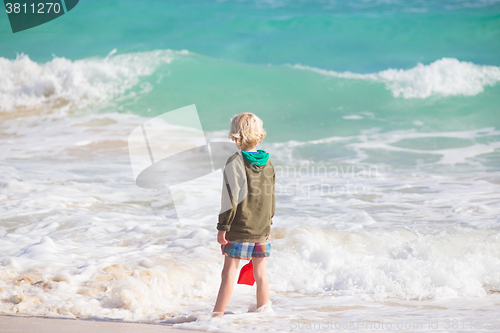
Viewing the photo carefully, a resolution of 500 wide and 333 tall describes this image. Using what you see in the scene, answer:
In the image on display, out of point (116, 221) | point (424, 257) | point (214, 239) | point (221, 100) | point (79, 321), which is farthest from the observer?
point (221, 100)

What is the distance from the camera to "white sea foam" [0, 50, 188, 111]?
598 inches

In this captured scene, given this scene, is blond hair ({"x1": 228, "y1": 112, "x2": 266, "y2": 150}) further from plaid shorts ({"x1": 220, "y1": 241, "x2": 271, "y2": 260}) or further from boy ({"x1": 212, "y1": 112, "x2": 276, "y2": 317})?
plaid shorts ({"x1": 220, "y1": 241, "x2": 271, "y2": 260})

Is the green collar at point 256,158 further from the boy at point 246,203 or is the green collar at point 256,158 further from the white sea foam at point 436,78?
the white sea foam at point 436,78

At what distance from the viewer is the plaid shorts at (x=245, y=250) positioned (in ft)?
7.84

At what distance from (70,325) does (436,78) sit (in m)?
17.6

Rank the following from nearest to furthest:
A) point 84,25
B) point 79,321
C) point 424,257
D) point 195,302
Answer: point 79,321, point 195,302, point 424,257, point 84,25

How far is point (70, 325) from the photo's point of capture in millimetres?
2211

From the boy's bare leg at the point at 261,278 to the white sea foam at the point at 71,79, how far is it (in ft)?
45.8

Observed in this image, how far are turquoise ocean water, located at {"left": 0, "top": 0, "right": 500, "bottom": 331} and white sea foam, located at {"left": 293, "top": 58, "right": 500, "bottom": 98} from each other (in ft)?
0.24

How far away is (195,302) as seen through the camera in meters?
2.91

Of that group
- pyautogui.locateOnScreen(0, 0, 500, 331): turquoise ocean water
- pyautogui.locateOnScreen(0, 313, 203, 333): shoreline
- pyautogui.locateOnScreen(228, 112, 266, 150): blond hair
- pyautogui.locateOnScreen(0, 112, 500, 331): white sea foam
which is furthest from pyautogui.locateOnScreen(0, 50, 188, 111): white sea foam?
pyautogui.locateOnScreen(228, 112, 266, 150): blond hair

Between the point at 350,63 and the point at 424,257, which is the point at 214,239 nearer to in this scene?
the point at 424,257

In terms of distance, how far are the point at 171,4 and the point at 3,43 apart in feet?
23.5

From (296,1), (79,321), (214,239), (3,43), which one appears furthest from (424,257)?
(3,43)
